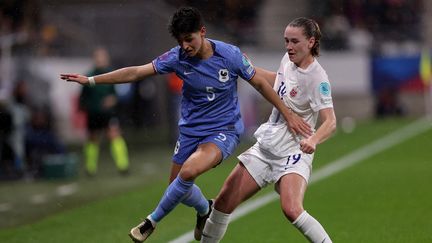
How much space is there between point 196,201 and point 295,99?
5.59 feet

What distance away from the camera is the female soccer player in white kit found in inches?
330

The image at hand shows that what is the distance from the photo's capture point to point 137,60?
1148 inches

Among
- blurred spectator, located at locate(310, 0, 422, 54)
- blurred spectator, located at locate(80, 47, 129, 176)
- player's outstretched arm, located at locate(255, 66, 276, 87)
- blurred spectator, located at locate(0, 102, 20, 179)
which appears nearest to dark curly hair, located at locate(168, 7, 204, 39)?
player's outstretched arm, located at locate(255, 66, 276, 87)

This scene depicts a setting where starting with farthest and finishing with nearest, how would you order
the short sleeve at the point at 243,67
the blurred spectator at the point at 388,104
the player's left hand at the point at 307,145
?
the blurred spectator at the point at 388,104, the short sleeve at the point at 243,67, the player's left hand at the point at 307,145

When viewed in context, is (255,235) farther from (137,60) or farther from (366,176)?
(137,60)

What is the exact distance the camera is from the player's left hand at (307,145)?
321 inches

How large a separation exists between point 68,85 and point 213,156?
19.2 meters

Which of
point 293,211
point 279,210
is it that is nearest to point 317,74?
point 293,211

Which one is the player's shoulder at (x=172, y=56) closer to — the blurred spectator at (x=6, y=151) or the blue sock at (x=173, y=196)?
the blue sock at (x=173, y=196)

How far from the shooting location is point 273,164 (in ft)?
28.5

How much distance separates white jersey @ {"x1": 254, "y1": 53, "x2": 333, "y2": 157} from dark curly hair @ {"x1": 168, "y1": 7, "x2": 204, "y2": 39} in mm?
821

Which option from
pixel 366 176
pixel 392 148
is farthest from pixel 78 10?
pixel 366 176

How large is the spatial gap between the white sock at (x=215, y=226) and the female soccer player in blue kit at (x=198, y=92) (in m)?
0.34

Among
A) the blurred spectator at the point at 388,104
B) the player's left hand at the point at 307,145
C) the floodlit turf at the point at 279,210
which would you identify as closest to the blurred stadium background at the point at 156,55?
the blurred spectator at the point at 388,104
